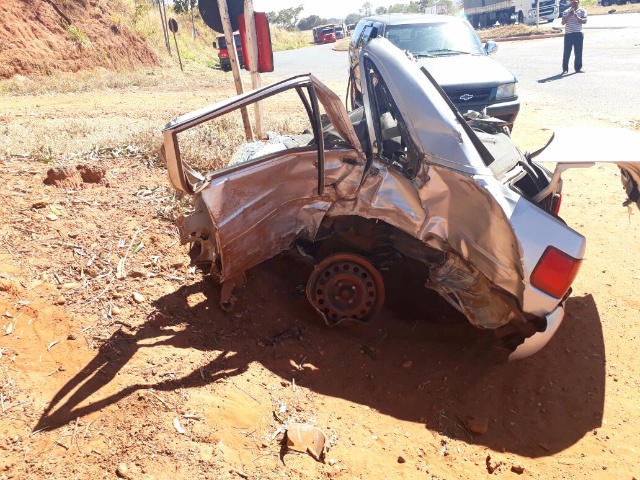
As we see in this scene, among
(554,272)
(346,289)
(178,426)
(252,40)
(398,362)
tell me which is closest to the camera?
(178,426)

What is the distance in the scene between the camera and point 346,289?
3.93 m

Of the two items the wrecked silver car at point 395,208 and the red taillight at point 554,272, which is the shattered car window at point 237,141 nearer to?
the wrecked silver car at point 395,208

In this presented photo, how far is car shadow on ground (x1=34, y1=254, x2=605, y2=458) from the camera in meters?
3.22

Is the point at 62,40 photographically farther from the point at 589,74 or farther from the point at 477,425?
the point at 477,425

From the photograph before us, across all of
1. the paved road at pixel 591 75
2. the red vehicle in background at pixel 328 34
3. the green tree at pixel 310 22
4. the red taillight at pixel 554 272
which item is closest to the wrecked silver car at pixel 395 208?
the red taillight at pixel 554 272

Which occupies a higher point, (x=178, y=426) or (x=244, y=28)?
(x=244, y=28)

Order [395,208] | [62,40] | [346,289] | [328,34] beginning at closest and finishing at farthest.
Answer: [395,208]
[346,289]
[62,40]
[328,34]

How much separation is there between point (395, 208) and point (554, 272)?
1.03 meters

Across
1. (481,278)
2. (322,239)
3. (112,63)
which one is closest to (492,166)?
(481,278)

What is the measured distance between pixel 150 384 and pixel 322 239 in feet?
5.09

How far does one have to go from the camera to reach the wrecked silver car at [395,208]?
10.7ft

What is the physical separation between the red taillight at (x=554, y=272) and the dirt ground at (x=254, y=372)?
0.72m

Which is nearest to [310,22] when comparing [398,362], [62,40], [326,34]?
[326,34]

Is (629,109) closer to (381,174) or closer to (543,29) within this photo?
(381,174)
